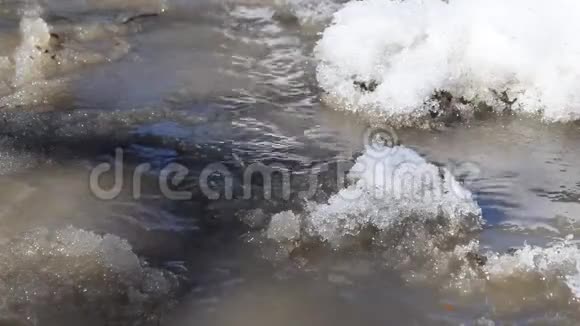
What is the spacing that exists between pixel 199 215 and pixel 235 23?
6.41 feet

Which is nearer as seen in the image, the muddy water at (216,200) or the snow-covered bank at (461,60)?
the muddy water at (216,200)

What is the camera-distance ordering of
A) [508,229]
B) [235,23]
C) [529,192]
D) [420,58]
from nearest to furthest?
A: [508,229] < [529,192] < [420,58] < [235,23]

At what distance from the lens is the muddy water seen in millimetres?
1963

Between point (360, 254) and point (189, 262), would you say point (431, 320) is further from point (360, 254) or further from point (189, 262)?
point (189, 262)

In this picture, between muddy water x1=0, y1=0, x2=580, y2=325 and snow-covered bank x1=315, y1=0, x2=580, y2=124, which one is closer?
muddy water x1=0, y1=0, x2=580, y2=325

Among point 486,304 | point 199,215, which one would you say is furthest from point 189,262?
point 486,304

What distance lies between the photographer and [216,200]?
7.89ft

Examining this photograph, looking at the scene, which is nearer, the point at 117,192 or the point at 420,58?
→ the point at 117,192

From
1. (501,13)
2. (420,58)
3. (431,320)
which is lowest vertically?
(431,320)

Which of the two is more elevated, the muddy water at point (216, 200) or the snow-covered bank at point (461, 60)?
the snow-covered bank at point (461, 60)

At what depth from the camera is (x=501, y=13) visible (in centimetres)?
334

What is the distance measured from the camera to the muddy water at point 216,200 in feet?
6.44

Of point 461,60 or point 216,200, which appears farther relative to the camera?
point 461,60

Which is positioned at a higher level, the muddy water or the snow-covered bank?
the snow-covered bank
